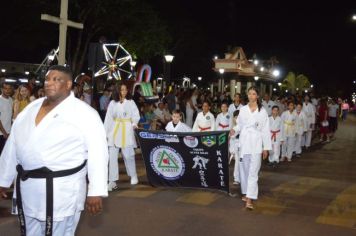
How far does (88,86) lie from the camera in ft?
Result: 45.4

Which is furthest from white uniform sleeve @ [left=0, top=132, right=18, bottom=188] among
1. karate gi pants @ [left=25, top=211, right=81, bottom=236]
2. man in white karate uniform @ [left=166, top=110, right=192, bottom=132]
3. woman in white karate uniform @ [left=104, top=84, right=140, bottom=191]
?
man in white karate uniform @ [left=166, top=110, right=192, bottom=132]

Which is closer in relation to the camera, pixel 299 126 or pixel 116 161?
pixel 116 161

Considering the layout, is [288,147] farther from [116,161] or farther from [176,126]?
[116,161]

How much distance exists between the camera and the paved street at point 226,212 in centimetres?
667

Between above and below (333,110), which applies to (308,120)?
below

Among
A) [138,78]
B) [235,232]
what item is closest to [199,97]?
[138,78]

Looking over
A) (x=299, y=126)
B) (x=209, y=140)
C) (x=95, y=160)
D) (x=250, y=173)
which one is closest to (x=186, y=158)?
(x=209, y=140)

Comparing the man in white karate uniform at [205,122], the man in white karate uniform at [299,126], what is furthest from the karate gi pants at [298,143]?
the man in white karate uniform at [205,122]

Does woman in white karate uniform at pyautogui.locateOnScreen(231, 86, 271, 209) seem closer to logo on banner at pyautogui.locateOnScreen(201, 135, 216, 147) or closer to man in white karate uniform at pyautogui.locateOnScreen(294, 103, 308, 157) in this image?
logo on banner at pyautogui.locateOnScreen(201, 135, 216, 147)

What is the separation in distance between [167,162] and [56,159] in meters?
5.15

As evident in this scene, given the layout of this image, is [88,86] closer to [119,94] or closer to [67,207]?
[119,94]

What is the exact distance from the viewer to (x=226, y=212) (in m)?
7.64

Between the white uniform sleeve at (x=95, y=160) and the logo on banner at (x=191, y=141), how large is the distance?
4690 mm

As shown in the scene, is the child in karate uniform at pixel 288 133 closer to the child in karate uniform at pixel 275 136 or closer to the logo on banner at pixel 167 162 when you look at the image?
the child in karate uniform at pixel 275 136
